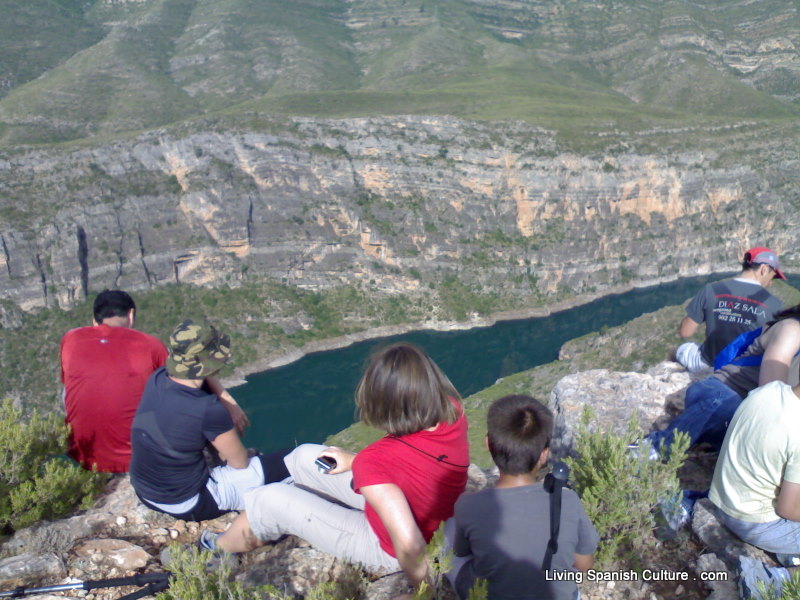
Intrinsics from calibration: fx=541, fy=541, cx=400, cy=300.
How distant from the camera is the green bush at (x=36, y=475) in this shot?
461 centimetres

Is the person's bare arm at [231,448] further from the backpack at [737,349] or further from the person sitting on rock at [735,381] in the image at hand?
the backpack at [737,349]

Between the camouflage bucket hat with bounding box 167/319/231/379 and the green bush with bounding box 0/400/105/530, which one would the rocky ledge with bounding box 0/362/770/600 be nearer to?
the green bush with bounding box 0/400/105/530

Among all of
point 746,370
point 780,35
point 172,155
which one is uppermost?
point 780,35

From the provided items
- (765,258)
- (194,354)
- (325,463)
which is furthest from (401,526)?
(765,258)

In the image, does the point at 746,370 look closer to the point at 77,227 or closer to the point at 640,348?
the point at 640,348

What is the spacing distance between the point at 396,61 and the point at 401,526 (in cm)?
11898

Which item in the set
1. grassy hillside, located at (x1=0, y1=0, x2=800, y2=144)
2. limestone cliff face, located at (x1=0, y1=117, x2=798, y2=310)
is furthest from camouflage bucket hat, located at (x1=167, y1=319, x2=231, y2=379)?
grassy hillside, located at (x1=0, y1=0, x2=800, y2=144)

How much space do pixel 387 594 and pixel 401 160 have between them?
70.6m

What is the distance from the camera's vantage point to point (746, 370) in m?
5.14

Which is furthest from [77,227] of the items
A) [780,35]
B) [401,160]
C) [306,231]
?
[780,35]

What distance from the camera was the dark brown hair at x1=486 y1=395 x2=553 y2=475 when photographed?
304 cm

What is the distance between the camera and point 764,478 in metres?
3.66

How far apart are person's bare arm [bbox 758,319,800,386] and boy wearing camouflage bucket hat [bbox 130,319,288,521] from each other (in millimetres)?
4363

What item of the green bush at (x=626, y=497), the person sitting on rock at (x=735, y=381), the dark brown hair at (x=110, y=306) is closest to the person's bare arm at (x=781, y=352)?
the person sitting on rock at (x=735, y=381)
